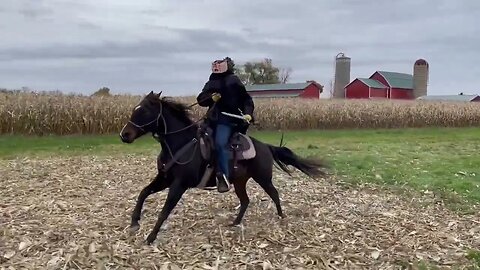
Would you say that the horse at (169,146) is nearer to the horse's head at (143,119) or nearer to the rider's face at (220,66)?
the horse's head at (143,119)

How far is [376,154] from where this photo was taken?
585 inches

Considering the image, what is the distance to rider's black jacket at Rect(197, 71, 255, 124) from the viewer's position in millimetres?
6188

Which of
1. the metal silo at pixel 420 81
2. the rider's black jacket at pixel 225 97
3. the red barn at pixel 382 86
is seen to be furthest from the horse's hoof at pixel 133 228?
the metal silo at pixel 420 81

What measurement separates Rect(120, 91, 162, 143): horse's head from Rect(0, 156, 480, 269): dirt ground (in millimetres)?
1223

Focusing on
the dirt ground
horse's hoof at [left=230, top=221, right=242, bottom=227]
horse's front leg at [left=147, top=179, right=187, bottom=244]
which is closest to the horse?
horse's front leg at [left=147, top=179, right=187, bottom=244]

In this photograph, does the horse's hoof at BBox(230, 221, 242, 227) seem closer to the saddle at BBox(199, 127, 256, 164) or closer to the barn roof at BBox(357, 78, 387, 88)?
the saddle at BBox(199, 127, 256, 164)

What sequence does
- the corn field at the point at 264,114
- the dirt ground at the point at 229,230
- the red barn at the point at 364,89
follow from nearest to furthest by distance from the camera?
the dirt ground at the point at 229,230 < the corn field at the point at 264,114 < the red barn at the point at 364,89

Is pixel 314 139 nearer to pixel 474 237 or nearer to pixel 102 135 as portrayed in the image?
pixel 102 135

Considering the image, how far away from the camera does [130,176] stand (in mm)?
10359

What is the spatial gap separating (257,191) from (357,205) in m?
1.66

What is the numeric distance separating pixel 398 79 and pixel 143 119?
193 ft

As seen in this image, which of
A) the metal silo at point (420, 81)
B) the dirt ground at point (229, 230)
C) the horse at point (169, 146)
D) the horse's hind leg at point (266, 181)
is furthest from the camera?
the metal silo at point (420, 81)

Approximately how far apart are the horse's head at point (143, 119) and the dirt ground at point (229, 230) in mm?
1223

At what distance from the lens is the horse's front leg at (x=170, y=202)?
18.6ft
